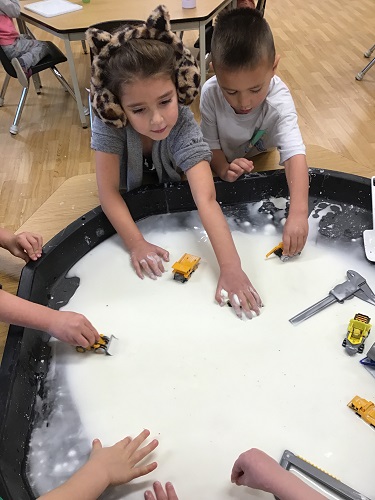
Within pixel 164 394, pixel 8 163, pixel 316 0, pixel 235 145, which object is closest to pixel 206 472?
pixel 164 394

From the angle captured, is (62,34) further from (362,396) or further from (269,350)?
(362,396)

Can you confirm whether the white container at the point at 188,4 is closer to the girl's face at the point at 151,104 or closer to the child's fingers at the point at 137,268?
the girl's face at the point at 151,104

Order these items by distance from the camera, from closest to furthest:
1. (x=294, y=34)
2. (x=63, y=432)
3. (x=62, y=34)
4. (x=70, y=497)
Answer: (x=70, y=497) → (x=63, y=432) → (x=62, y=34) → (x=294, y=34)

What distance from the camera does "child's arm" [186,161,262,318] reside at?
82 cm

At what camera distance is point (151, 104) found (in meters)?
0.82

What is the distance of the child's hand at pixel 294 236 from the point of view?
90 cm

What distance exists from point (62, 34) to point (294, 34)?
1.77m

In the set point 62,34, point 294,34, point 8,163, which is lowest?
point 8,163

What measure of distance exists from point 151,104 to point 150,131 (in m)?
0.06

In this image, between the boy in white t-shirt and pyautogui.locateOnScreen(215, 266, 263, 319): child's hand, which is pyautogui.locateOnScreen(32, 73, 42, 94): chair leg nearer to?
the boy in white t-shirt

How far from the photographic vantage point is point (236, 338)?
0.78m

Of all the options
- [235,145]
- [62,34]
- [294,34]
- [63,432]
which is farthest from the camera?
[294,34]

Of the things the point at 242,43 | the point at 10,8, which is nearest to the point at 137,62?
the point at 242,43

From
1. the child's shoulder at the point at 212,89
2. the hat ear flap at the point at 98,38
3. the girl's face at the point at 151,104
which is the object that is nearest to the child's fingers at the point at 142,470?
the girl's face at the point at 151,104
